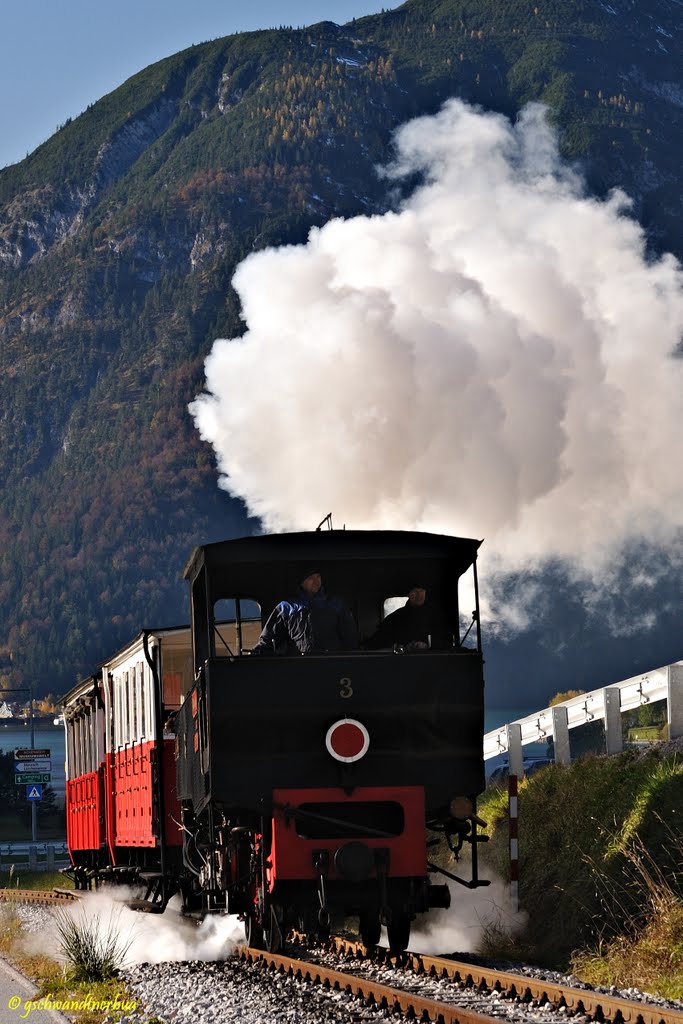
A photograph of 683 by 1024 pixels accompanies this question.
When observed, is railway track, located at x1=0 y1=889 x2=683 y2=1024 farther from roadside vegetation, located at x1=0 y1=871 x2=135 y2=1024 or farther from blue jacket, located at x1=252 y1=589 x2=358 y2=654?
blue jacket, located at x1=252 y1=589 x2=358 y2=654

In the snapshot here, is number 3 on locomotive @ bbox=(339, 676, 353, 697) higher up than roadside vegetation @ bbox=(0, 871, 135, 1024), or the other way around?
number 3 on locomotive @ bbox=(339, 676, 353, 697)

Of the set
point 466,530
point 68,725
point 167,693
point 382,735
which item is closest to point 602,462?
point 466,530

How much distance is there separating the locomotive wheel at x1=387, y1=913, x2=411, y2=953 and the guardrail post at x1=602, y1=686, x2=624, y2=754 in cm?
557

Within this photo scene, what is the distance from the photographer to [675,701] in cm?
1802

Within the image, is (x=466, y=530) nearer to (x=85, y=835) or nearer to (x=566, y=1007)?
(x=85, y=835)

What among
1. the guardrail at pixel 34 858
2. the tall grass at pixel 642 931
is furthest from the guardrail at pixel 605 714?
the guardrail at pixel 34 858

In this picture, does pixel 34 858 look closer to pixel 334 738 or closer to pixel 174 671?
pixel 174 671

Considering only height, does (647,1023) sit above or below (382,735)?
below

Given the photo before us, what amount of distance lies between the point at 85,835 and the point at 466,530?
17444mm

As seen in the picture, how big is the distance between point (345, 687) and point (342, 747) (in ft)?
1.60

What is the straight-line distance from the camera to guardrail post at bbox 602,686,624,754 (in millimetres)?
19047

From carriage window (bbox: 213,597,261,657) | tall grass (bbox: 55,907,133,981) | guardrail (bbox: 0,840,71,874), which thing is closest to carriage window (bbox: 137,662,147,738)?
tall grass (bbox: 55,907,133,981)

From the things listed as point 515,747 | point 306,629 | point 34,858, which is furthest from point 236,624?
point 34,858

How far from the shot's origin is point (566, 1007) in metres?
11.4
